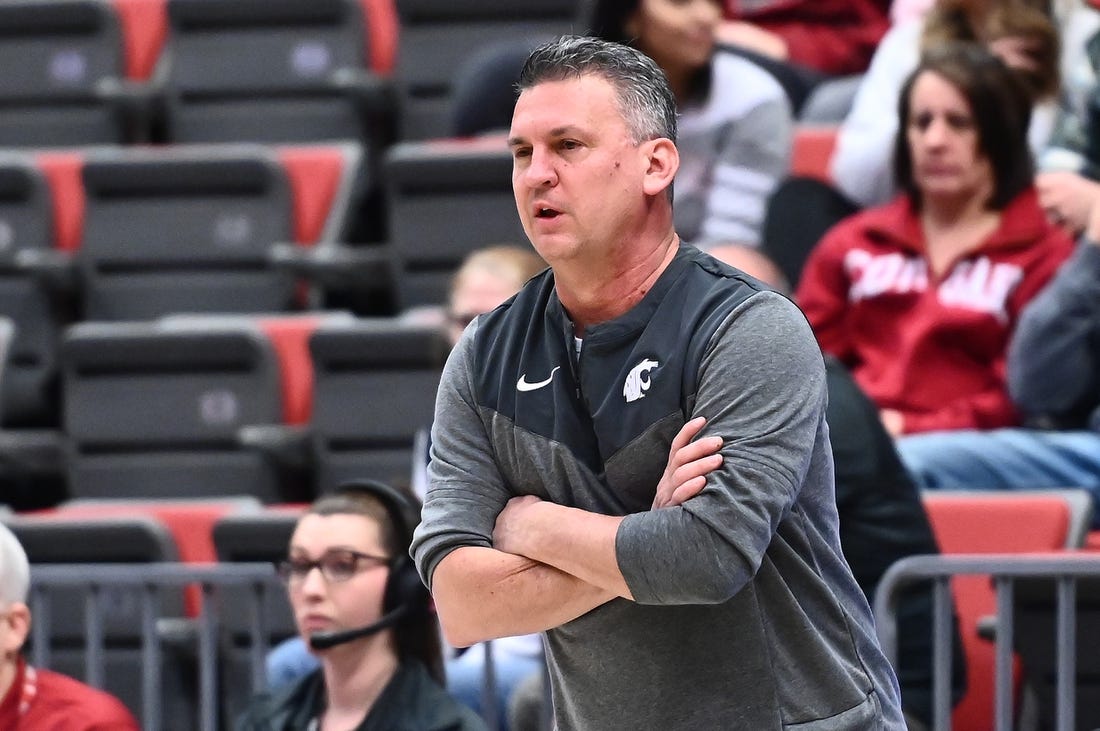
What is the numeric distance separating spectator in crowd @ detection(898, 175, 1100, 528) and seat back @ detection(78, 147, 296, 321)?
2018 millimetres

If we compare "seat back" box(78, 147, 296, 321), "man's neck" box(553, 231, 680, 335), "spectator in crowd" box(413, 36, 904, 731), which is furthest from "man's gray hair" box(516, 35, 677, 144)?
"seat back" box(78, 147, 296, 321)

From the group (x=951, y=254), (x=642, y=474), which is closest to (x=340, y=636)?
(x=642, y=474)

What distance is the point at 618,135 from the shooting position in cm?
182

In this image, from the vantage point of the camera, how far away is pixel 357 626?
3.07 m

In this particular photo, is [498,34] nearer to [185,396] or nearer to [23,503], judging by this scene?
[185,396]

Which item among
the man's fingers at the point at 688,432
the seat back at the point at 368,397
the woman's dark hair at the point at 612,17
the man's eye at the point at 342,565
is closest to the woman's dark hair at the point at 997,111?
the woman's dark hair at the point at 612,17

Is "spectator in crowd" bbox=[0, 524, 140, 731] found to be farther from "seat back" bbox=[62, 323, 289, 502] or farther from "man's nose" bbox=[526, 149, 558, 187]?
"man's nose" bbox=[526, 149, 558, 187]

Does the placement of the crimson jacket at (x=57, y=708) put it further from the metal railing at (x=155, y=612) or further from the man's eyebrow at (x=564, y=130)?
the man's eyebrow at (x=564, y=130)

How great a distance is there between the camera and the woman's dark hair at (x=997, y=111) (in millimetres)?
3955

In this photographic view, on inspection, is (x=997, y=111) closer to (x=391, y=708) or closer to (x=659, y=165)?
(x=391, y=708)

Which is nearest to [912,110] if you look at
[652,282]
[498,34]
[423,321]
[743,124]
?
[743,124]

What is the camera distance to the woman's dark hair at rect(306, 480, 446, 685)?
3.13 metres

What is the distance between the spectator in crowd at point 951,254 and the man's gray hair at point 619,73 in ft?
6.92

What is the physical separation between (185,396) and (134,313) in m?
0.64
